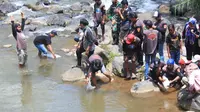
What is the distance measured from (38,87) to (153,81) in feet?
10.3

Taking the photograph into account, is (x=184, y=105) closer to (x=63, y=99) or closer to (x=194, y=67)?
(x=194, y=67)

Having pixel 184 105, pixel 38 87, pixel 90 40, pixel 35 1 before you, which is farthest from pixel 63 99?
pixel 35 1

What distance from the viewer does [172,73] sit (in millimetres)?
9320

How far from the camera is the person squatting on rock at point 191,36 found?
996cm

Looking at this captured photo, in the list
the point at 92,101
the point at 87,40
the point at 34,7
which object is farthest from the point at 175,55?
the point at 34,7

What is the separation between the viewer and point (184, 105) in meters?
8.29

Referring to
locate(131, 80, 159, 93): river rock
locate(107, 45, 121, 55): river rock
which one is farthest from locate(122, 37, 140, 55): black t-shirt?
locate(107, 45, 121, 55): river rock

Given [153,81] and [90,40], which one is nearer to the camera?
[153,81]

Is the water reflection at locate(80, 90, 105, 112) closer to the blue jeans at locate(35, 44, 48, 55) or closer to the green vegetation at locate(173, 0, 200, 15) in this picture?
the blue jeans at locate(35, 44, 48, 55)

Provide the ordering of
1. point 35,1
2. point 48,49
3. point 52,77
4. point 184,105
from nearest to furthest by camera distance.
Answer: point 184,105
point 52,77
point 48,49
point 35,1

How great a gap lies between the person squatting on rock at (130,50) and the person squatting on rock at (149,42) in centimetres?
29

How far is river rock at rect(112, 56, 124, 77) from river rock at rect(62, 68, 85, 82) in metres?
0.93

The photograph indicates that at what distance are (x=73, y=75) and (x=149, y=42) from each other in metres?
2.39

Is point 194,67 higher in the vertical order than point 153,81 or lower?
higher
